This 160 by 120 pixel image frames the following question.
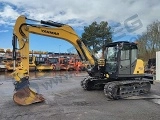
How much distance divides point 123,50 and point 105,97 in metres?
2.46

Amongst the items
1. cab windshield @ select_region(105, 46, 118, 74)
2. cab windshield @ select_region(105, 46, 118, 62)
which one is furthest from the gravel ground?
cab windshield @ select_region(105, 46, 118, 62)

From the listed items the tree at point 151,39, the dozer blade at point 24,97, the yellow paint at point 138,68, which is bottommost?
the dozer blade at point 24,97

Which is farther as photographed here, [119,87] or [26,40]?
[119,87]

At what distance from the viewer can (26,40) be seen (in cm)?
1009

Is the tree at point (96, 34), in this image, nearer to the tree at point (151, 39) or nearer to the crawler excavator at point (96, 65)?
the tree at point (151, 39)

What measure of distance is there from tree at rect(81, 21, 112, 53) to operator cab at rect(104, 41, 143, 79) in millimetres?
28368

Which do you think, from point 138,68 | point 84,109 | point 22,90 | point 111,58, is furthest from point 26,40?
point 138,68

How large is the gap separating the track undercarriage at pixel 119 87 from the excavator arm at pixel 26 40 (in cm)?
247

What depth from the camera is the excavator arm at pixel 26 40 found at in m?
9.48

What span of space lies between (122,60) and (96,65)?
1342mm

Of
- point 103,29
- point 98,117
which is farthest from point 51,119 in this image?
point 103,29

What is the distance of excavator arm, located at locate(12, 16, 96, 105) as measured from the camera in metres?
9.48

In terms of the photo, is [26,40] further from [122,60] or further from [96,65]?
[122,60]

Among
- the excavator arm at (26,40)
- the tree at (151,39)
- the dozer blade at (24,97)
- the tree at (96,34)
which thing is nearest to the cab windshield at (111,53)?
the excavator arm at (26,40)
